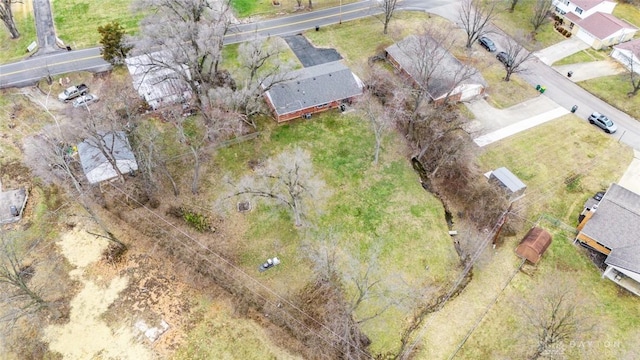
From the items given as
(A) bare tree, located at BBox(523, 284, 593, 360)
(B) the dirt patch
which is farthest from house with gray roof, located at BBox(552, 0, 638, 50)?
(B) the dirt patch

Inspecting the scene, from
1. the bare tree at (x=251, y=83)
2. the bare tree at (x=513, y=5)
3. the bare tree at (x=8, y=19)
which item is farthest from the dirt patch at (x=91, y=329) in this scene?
the bare tree at (x=513, y=5)

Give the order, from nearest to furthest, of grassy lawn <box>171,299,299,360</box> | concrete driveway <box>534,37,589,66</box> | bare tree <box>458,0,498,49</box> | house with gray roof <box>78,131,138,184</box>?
grassy lawn <box>171,299,299,360</box>
house with gray roof <box>78,131,138,184</box>
bare tree <box>458,0,498,49</box>
concrete driveway <box>534,37,589,66</box>

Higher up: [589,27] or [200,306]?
[589,27]

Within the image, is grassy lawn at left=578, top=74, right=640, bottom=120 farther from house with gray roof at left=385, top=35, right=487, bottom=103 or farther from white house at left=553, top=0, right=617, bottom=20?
house with gray roof at left=385, top=35, right=487, bottom=103

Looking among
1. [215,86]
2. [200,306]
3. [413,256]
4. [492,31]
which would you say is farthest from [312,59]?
[200,306]

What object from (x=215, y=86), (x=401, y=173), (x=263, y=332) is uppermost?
(x=215, y=86)

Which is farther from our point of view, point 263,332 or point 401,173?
point 401,173

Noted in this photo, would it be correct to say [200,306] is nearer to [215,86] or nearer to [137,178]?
[137,178]
